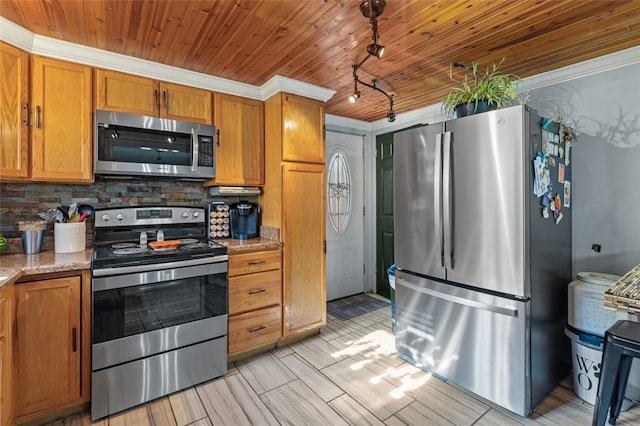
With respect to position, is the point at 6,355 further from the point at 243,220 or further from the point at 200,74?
the point at 200,74

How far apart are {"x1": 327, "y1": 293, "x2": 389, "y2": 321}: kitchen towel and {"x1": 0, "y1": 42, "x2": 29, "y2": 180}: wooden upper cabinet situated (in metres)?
3.02

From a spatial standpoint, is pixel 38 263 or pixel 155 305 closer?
pixel 38 263

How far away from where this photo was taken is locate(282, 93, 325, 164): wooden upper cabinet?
8.87ft

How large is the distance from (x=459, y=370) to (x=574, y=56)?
244 cm

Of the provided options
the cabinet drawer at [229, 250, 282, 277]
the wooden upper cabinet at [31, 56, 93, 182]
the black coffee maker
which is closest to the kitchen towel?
the cabinet drawer at [229, 250, 282, 277]

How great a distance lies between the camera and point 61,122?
208cm

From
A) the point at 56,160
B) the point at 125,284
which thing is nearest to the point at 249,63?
the point at 56,160

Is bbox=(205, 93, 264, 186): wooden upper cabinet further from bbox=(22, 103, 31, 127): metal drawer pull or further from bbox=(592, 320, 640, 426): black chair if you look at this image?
bbox=(592, 320, 640, 426): black chair

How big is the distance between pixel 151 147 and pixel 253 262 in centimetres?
120

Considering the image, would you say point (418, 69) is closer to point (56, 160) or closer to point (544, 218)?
point (544, 218)

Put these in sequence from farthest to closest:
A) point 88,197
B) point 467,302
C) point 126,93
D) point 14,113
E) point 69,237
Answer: point 88,197, point 126,93, point 69,237, point 467,302, point 14,113

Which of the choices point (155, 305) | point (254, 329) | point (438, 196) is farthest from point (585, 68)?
point (155, 305)

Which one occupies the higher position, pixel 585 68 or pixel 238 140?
pixel 585 68

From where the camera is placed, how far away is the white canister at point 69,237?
2146 millimetres
